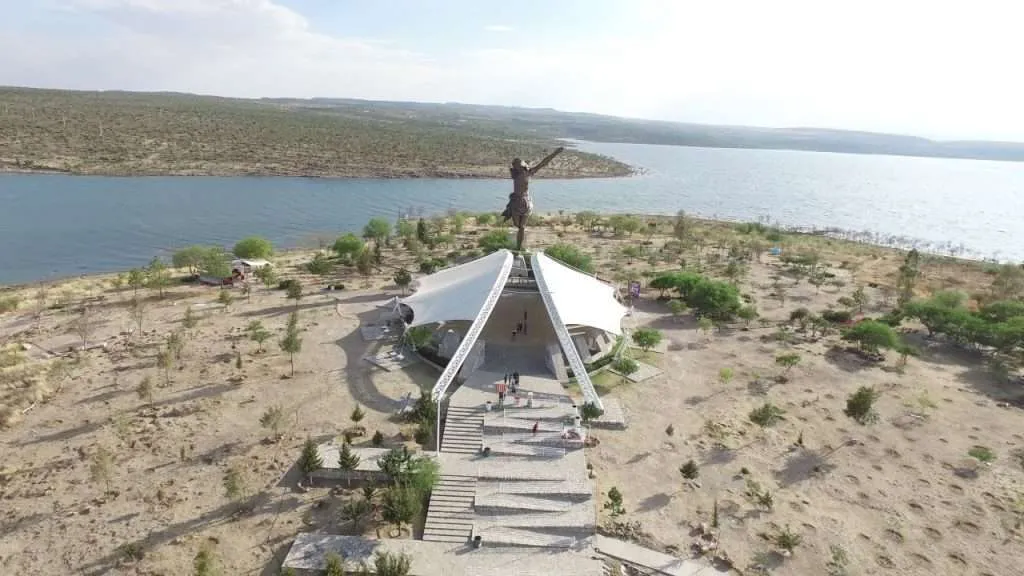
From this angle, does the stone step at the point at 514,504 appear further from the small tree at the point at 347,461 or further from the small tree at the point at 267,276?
the small tree at the point at 267,276

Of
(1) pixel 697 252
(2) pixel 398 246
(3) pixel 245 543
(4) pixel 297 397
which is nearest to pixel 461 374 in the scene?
(4) pixel 297 397

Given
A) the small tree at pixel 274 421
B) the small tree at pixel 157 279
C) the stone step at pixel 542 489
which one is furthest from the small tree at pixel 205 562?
the small tree at pixel 157 279

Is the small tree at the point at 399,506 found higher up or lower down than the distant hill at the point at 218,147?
lower down

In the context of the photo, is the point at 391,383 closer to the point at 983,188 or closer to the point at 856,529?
the point at 856,529

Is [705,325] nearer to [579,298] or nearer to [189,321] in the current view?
[579,298]

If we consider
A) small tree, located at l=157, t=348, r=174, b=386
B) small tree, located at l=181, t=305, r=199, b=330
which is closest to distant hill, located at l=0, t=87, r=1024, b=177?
small tree, located at l=181, t=305, r=199, b=330

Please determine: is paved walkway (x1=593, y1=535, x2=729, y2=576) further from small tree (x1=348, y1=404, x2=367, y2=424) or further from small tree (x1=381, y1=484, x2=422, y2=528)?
small tree (x1=348, y1=404, x2=367, y2=424)
